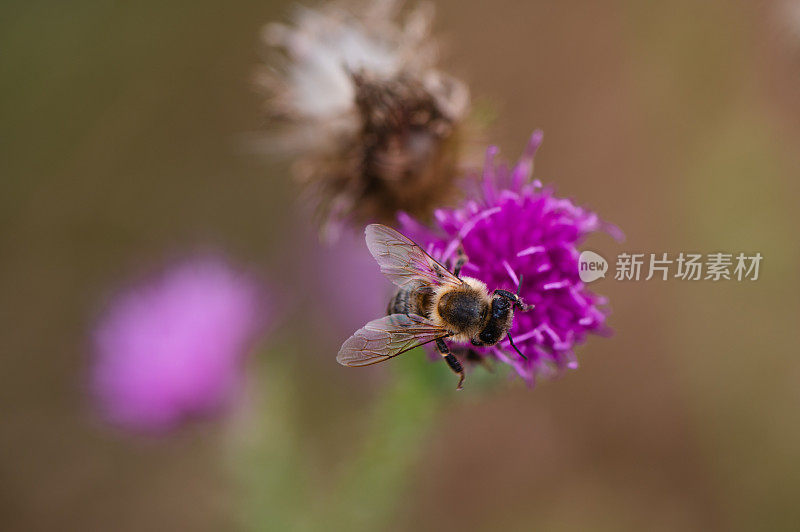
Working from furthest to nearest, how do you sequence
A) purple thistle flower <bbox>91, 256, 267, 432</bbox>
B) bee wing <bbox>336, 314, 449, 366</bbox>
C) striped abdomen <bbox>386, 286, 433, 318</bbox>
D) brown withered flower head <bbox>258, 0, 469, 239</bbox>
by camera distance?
purple thistle flower <bbox>91, 256, 267, 432</bbox> < brown withered flower head <bbox>258, 0, 469, 239</bbox> < striped abdomen <bbox>386, 286, 433, 318</bbox> < bee wing <bbox>336, 314, 449, 366</bbox>

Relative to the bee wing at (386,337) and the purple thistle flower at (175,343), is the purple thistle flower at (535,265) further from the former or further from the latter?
the purple thistle flower at (175,343)

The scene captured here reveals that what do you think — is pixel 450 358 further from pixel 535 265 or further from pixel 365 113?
pixel 365 113

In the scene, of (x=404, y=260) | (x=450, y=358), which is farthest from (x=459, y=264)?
(x=450, y=358)

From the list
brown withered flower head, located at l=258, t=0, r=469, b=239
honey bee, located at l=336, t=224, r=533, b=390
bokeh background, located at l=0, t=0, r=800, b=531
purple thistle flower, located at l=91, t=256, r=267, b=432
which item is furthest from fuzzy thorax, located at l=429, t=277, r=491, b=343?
purple thistle flower, located at l=91, t=256, r=267, b=432

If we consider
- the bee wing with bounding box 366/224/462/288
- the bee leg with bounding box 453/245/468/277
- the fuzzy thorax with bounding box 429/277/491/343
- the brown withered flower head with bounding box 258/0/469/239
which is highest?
the brown withered flower head with bounding box 258/0/469/239

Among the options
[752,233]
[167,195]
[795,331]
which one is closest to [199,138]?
[167,195]

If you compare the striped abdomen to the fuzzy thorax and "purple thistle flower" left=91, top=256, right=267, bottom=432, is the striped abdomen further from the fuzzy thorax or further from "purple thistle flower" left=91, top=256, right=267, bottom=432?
"purple thistle flower" left=91, top=256, right=267, bottom=432

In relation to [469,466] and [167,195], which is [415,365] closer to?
[469,466]

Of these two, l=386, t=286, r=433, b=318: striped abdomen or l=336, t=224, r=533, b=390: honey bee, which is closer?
l=336, t=224, r=533, b=390: honey bee
